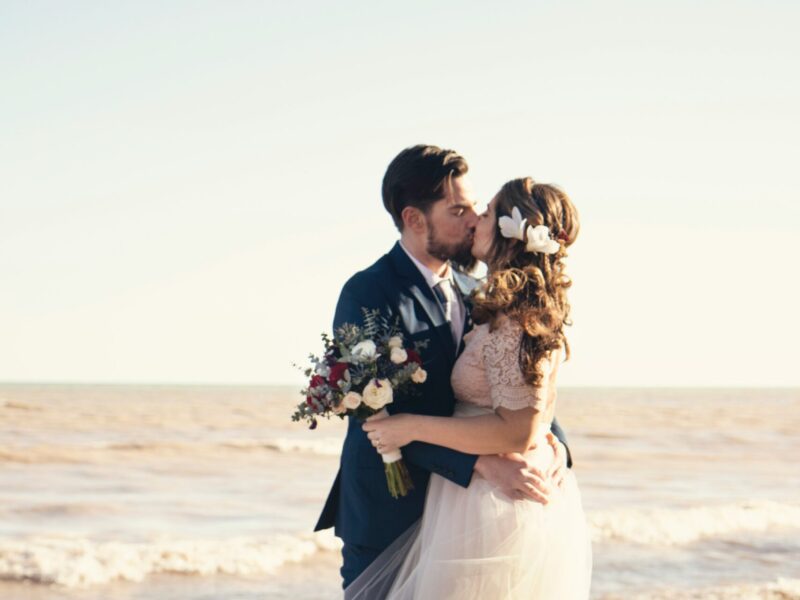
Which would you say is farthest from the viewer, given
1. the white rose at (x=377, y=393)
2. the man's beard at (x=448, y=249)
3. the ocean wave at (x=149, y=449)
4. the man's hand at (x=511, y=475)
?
the ocean wave at (x=149, y=449)

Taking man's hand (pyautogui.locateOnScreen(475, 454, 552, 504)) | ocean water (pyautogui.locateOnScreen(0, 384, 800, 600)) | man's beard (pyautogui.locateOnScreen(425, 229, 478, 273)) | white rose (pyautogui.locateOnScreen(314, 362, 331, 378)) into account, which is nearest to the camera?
white rose (pyautogui.locateOnScreen(314, 362, 331, 378))

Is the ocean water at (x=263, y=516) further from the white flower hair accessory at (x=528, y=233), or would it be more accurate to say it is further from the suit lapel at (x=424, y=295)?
the white flower hair accessory at (x=528, y=233)

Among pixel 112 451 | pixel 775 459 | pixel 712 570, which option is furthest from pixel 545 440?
pixel 775 459

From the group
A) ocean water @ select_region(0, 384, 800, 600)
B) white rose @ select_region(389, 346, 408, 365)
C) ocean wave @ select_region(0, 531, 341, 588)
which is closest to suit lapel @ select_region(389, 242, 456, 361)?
white rose @ select_region(389, 346, 408, 365)

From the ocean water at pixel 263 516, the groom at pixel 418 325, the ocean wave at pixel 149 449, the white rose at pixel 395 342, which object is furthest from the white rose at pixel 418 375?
the ocean wave at pixel 149 449

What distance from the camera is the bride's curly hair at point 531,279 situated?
3922 mm

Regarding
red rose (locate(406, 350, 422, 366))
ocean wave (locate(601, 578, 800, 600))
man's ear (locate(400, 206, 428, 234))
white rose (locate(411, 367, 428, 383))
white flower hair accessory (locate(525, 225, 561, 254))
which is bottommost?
ocean wave (locate(601, 578, 800, 600))

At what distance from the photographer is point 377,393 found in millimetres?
3805

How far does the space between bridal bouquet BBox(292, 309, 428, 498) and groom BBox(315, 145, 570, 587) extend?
0.52 feet

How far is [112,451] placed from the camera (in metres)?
19.7

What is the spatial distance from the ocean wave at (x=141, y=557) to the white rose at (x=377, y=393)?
6.12 m

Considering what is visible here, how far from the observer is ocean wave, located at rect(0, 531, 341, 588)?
9281 mm

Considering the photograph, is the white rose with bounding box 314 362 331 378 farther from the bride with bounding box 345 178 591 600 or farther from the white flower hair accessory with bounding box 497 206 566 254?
the white flower hair accessory with bounding box 497 206 566 254

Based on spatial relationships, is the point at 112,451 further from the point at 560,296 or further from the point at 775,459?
the point at 560,296
